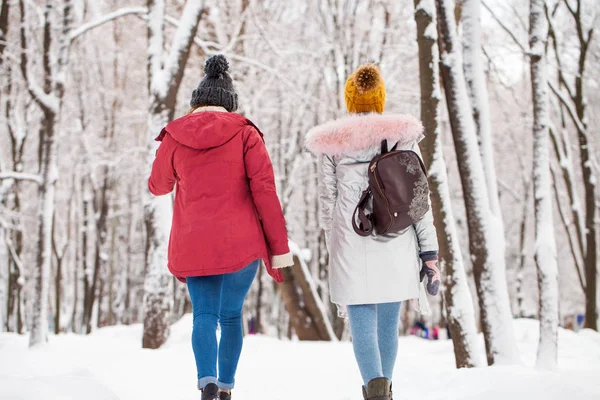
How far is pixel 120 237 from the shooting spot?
79.9 ft

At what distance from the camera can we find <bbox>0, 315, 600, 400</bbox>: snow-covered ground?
2.99 metres

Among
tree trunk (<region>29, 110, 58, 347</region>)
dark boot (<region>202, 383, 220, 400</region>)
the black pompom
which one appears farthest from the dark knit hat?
tree trunk (<region>29, 110, 58, 347</region>)

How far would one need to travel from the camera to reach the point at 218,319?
2.92 metres

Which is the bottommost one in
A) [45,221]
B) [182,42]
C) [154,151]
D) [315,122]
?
[45,221]

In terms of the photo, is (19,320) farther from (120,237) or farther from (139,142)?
(120,237)

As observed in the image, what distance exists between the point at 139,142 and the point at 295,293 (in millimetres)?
12512

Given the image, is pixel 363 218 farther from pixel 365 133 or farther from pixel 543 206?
pixel 543 206

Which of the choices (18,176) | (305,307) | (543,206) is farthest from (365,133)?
(305,307)

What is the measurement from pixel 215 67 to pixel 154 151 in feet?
13.3

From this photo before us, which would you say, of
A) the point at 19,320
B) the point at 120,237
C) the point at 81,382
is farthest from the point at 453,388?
the point at 120,237

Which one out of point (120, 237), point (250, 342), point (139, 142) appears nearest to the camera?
point (250, 342)

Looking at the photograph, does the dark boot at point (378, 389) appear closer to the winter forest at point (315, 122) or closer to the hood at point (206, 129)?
the winter forest at point (315, 122)

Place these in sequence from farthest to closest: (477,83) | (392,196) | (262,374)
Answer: (477,83), (262,374), (392,196)

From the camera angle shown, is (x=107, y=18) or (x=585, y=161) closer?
(x=107, y=18)
